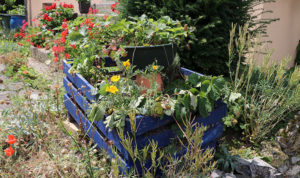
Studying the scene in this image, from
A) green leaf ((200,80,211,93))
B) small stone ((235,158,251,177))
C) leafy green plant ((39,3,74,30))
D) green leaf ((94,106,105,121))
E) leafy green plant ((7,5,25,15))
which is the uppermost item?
leafy green plant ((7,5,25,15))

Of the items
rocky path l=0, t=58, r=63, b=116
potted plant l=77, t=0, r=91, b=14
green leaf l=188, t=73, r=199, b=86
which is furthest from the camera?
potted plant l=77, t=0, r=91, b=14

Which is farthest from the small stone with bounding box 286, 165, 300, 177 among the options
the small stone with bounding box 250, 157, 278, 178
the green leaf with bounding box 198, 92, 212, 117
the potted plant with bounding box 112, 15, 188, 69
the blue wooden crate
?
the potted plant with bounding box 112, 15, 188, 69

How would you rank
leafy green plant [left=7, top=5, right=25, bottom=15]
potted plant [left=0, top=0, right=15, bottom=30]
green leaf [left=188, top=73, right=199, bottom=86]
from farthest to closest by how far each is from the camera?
1. leafy green plant [left=7, top=5, right=25, bottom=15]
2. potted plant [left=0, top=0, right=15, bottom=30]
3. green leaf [left=188, top=73, right=199, bottom=86]

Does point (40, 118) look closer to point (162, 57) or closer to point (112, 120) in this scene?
point (112, 120)

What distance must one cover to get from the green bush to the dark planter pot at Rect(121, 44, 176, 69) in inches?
22.3

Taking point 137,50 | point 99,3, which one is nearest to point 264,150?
point 137,50

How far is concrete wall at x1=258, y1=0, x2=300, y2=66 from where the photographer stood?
6.36m

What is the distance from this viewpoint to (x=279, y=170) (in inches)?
96.5

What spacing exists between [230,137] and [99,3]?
18.2 feet

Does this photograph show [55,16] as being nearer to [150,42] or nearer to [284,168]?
[150,42]

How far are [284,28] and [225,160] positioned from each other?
633 cm

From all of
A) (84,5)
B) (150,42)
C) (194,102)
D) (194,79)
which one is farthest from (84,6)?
(194,102)

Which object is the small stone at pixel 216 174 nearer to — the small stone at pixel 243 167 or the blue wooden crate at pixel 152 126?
the small stone at pixel 243 167

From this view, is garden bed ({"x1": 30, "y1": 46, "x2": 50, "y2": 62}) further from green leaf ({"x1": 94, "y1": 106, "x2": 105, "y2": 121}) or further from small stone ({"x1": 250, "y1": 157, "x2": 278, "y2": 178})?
small stone ({"x1": 250, "y1": 157, "x2": 278, "y2": 178})
